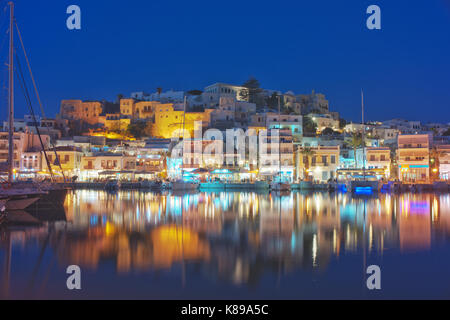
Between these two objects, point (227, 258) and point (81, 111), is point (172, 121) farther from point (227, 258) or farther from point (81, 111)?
point (227, 258)

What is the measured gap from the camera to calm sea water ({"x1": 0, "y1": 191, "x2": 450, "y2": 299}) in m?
8.00

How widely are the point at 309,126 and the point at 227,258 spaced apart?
63375mm

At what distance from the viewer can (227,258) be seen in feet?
34.2

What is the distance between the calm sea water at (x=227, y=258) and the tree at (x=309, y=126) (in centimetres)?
5334

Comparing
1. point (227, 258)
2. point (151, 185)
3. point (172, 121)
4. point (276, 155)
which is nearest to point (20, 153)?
point (151, 185)

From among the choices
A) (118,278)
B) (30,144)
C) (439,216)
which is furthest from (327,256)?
(30,144)

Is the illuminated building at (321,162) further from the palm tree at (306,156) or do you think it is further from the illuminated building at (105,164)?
the illuminated building at (105,164)

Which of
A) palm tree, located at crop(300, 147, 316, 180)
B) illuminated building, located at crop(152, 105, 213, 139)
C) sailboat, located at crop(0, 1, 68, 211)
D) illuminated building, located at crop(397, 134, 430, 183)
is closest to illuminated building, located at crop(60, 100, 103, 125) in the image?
illuminated building, located at crop(152, 105, 213, 139)

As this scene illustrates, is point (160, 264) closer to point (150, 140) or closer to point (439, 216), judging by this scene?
point (439, 216)

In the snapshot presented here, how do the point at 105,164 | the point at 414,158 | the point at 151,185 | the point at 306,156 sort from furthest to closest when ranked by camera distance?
the point at 105,164 < the point at 306,156 < the point at 414,158 < the point at 151,185

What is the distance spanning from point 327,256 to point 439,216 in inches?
486

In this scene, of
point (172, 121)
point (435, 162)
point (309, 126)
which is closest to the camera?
point (435, 162)

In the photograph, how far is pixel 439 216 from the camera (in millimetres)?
20203

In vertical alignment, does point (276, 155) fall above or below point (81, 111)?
below
